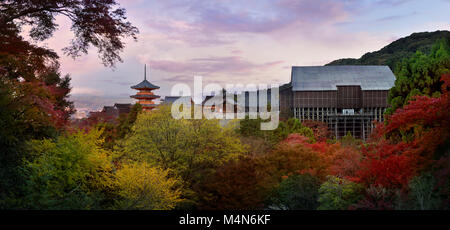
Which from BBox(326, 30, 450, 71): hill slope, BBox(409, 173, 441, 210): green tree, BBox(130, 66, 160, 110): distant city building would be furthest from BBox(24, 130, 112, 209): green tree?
BBox(326, 30, 450, 71): hill slope

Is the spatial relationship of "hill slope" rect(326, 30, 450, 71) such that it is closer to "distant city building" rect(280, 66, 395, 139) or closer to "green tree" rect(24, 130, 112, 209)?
"distant city building" rect(280, 66, 395, 139)

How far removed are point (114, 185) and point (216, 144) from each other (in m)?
5.82

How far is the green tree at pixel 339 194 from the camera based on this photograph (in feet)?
41.6

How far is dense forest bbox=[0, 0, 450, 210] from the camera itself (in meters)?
10.0

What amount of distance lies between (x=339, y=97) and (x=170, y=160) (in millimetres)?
35729

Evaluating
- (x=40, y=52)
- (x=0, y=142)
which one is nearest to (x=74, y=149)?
(x=0, y=142)

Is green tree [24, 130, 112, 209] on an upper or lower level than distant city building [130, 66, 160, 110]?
lower

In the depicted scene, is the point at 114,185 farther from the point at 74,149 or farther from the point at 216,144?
the point at 216,144

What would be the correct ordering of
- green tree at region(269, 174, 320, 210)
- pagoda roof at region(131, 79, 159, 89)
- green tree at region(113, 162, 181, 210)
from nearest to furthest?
1. green tree at region(113, 162, 181, 210)
2. green tree at region(269, 174, 320, 210)
3. pagoda roof at region(131, 79, 159, 89)

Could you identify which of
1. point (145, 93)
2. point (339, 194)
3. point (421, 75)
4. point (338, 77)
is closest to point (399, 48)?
point (338, 77)

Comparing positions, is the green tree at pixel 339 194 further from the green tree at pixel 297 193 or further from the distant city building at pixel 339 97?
the distant city building at pixel 339 97

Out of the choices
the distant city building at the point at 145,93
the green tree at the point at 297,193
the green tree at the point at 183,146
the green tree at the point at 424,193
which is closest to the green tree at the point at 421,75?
the green tree at the point at 297,193

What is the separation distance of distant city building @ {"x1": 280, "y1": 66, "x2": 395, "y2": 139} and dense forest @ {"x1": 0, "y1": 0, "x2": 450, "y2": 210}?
29.2 metres

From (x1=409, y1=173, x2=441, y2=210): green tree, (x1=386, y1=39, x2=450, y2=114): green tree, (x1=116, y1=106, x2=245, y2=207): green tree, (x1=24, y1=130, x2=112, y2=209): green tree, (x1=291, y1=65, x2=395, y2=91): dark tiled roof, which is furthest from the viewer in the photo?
(x1=291, y1=65, x2=395, y2=91): dark tiled roof
